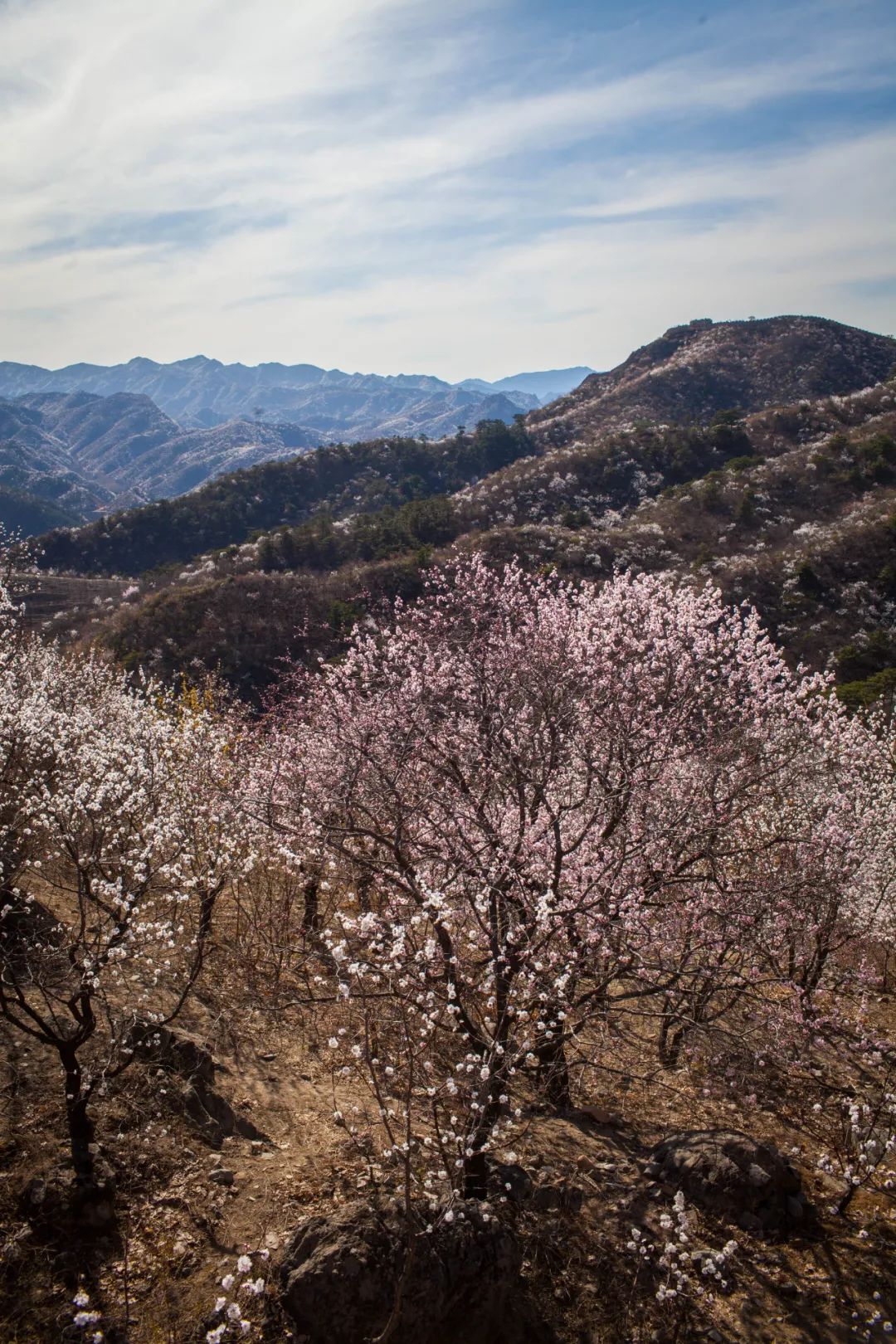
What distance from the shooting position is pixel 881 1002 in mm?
15641

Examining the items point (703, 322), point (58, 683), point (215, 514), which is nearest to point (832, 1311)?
point (58, 683)

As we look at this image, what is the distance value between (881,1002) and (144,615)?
167 feet

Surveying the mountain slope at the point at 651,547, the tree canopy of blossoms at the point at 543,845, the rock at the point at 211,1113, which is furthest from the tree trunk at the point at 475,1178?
the mountain slope at the point at 651,547

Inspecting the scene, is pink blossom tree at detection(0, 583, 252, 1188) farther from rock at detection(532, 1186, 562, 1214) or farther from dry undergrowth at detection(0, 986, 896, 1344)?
rock at detection(532, 1186, 562, 1214)

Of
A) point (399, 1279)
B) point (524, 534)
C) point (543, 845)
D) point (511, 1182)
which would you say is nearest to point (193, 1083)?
point (511, 1182)

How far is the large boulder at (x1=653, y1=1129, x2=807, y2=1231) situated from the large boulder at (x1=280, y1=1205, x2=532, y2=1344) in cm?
254

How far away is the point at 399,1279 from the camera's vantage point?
16.5ft

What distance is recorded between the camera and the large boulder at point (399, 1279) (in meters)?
5.19

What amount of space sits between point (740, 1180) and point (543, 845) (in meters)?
3.85

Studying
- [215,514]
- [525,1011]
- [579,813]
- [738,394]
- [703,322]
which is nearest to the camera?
[525,1011]

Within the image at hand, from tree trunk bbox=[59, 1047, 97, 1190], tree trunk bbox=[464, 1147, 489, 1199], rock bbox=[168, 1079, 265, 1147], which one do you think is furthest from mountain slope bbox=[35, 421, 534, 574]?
tree trunk bbox=[464, 1147, 489, 1199]

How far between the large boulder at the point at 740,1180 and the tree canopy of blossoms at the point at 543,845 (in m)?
1.26

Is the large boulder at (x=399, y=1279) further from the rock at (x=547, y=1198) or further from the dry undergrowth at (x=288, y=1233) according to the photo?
the rock at (x=547, y=1198)

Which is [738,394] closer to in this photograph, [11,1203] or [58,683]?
[58,683]
